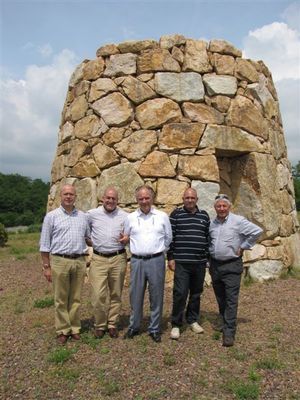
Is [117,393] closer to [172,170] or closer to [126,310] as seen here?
[126,310]

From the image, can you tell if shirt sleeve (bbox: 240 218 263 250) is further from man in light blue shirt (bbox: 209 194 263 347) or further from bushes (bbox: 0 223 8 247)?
A: bushes (bbox: 0 223 8 247)

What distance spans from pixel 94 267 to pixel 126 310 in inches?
48.7

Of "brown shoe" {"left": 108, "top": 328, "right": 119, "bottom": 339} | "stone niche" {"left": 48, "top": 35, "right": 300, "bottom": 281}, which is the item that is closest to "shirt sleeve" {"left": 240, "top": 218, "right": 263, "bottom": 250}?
"brown shoe" {"left": 108, "top": 328, "right": 119, "bottom": 339}

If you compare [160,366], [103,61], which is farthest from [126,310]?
[103,61]

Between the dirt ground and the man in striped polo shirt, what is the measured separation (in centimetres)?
38

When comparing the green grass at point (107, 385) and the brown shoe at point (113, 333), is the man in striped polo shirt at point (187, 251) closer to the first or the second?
the brown shoe at point (113, 333)

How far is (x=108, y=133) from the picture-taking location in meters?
6.68

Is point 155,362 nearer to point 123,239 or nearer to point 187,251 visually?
point 187,251

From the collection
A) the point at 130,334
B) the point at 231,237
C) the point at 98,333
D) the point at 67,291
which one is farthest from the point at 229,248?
the point at 67,291

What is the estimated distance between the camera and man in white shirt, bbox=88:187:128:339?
4305 mm

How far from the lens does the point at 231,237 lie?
4309 millimetres

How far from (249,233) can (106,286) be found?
1668 mm

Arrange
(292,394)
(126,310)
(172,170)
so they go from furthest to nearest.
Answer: (172,170) → (126,310) → (292,394)

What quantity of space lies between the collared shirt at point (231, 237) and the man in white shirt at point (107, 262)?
1.01m
